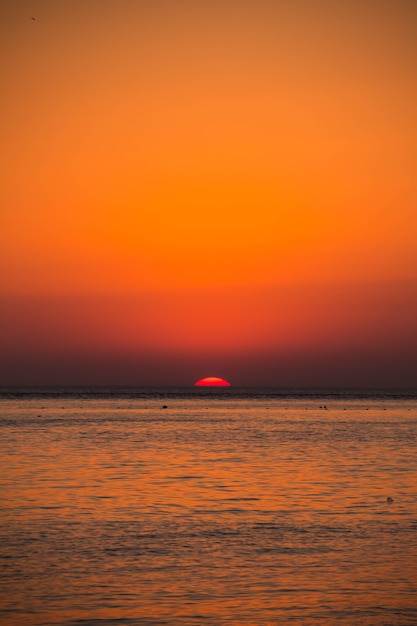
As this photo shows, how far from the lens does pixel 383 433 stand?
3275 inches

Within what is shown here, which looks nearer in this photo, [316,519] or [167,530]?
[167,530]

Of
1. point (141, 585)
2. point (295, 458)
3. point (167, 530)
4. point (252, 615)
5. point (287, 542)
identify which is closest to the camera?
point (252, 615)

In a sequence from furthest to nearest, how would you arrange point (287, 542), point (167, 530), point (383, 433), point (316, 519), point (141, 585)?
point (383, 433) < point (316, 519) < point (167, 530) < point (287, 542) < point (141, 585)

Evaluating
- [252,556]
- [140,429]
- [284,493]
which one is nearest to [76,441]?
[140,429]

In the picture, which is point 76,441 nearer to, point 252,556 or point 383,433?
point 383,433

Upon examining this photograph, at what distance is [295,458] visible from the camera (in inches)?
2124

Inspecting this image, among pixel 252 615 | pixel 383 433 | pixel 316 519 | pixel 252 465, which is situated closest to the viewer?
pixel 252 615

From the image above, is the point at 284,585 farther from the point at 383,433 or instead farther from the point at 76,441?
the point at 383,433

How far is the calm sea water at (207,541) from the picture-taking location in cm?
1922

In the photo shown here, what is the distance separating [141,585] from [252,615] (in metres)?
3.53

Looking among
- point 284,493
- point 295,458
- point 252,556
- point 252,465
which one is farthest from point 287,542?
point 295,458

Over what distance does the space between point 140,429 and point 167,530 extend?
61.3 meters

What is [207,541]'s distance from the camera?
86.6ft

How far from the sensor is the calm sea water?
19.2 metres
